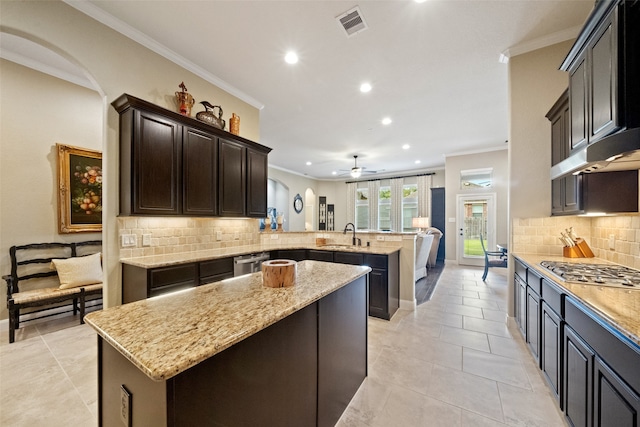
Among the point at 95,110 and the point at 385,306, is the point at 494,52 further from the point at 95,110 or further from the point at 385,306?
the point at 95,110

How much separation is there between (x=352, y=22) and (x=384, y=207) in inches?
310

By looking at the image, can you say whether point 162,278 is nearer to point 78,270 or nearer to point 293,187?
point 78,270

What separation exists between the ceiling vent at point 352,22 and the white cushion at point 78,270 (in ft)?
13.5

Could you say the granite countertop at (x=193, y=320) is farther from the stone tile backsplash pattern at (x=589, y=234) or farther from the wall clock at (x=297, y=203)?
the wall clock at (x=297, y=203)

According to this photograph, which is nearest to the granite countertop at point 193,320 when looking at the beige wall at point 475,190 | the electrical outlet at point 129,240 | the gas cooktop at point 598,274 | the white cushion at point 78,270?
the gas cooktop at point 598,274

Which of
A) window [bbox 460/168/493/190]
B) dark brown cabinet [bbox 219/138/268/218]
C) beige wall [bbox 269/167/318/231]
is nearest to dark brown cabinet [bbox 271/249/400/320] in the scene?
dark brown cabinet [bbox 219/138/268/218]

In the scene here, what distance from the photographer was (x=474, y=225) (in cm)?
682

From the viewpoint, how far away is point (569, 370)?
1449 mm

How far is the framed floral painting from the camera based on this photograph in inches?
128

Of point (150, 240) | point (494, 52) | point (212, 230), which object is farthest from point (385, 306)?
point (494, 52)

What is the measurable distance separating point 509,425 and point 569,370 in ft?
1.70

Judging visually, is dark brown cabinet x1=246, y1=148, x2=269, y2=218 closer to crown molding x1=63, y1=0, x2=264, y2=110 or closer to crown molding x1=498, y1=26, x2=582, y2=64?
crown molding x1=63, y1=0, x2=264, y2=110

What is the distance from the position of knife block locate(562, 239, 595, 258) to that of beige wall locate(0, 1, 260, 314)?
4.44m

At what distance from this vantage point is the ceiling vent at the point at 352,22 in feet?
7.32
